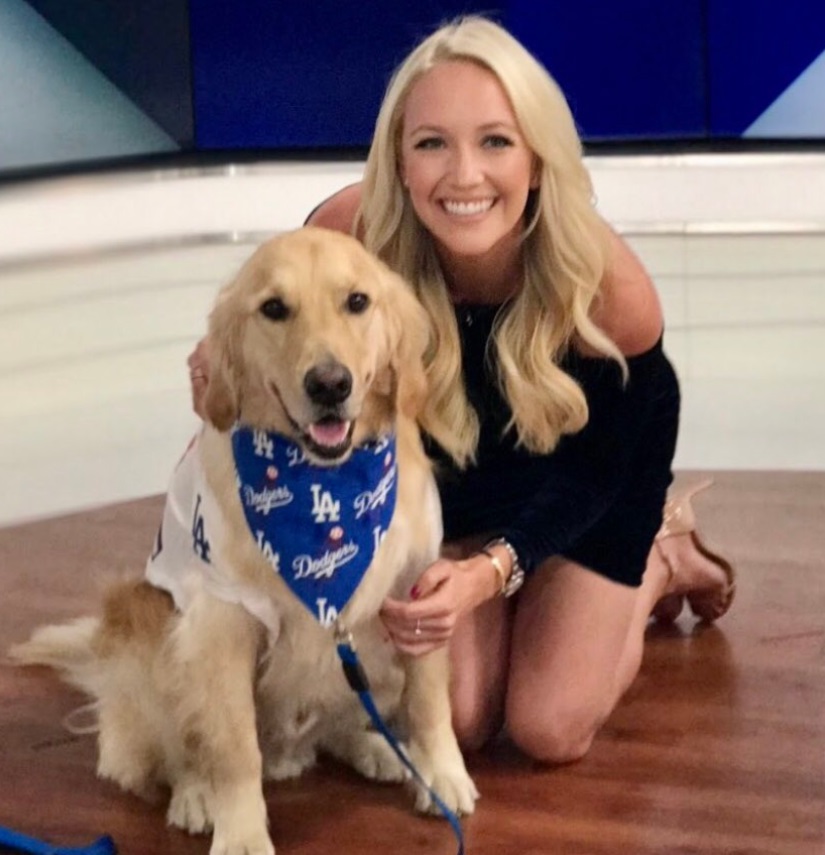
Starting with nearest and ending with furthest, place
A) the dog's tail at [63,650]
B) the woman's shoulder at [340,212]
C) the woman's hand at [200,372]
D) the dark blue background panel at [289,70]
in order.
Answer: the woman's hand at [200,372]
the woman's shoulder at [340,212]
the dog's tail at [63,650]
the dark blue background panel at [289,70]

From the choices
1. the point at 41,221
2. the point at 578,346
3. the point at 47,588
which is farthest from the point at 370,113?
the point at 578,346

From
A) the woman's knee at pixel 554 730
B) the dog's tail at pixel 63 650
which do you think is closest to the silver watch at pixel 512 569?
the woman's knee at pixel 554 730

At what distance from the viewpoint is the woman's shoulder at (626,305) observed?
8.04ft

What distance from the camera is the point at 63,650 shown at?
282 cm

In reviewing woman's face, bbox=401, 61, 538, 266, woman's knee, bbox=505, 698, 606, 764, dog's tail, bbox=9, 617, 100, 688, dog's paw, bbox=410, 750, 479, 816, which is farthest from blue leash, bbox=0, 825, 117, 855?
woman's face, bbox=401, 61, 538, 266

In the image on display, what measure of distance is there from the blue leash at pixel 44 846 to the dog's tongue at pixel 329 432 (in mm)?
662

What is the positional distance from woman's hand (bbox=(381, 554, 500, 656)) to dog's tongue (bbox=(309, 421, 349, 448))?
0.26 m

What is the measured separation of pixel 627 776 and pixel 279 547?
0.71m

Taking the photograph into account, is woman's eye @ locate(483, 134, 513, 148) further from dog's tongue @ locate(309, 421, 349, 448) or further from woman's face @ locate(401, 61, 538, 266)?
dog's tongue @ locate(309, 421, 349, 448)

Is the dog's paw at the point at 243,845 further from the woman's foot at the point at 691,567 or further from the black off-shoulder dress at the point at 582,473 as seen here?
the woman's foot at the point at 691,567

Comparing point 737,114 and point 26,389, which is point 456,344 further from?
point 737,114

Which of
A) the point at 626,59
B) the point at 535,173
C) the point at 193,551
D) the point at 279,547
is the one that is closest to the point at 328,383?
the point at 279,547

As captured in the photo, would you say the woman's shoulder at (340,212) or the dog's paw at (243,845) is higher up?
the woman's shoulder at (340,212)

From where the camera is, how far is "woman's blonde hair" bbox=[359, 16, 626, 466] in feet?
7.57
